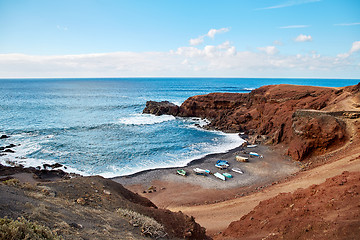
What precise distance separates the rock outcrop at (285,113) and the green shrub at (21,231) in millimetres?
26813

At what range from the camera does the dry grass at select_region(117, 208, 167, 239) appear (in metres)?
8.00

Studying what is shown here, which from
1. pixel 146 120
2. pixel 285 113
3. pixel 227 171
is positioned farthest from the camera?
pixel 146 120

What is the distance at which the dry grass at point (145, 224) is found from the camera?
8000 mm

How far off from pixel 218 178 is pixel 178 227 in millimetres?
15033

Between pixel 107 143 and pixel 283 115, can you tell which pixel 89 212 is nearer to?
pixel 107 143

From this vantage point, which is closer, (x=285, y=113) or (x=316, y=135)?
(x=316, y=135)

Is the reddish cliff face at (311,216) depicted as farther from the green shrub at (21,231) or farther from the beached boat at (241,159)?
the beached boat at (241,159)

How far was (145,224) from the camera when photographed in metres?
8.28

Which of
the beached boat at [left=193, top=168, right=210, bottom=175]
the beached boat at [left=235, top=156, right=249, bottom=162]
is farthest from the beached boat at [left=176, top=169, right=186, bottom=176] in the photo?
the beached boat at [left=235, top=156, right=249, bottom=162]

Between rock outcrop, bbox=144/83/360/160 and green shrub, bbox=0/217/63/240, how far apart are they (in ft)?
88.0

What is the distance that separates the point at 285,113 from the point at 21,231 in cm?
3863

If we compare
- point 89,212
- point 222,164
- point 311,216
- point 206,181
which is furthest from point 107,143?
point 311,216

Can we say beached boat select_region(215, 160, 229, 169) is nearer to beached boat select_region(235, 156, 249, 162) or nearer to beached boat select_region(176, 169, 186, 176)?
beached boat select_region(235, 156, 249, 162)

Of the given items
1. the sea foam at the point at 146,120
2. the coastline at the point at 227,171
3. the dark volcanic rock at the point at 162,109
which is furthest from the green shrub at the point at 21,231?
the dark volcanic rock at the point at 162,109
